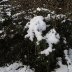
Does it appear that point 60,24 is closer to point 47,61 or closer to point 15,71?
point 47,61

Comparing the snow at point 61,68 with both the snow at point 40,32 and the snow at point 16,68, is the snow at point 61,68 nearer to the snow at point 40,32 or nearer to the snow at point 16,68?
Answer: the snow at point 40,32

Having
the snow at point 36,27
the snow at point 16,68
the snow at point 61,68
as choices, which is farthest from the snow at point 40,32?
the snow at point 16,68

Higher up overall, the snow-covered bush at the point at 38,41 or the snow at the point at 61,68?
the snow-covered bush at the point at 38,41

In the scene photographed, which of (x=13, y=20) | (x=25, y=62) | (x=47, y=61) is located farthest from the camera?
(x=13, y=20)

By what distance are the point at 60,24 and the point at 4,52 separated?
1.36 meters

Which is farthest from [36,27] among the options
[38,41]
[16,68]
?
[16,68]

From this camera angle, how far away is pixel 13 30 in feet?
14.2

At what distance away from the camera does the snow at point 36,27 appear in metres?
4.01

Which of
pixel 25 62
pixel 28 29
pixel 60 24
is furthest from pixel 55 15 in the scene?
pixel 25 62

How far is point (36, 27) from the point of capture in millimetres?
4078

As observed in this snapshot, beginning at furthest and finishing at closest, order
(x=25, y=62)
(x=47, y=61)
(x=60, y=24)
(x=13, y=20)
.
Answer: (x=13, y=20), (x=60, y=24), (x=25, y=62), (x=47, y=61)

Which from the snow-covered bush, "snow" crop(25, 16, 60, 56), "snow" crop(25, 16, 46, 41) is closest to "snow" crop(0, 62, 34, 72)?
the snow-covered bush

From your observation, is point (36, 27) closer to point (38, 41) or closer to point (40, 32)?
point (40, 32)

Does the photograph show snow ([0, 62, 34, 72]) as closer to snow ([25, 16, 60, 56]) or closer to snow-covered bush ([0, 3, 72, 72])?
snow-covered bush ([0, 3, 72, 72])
